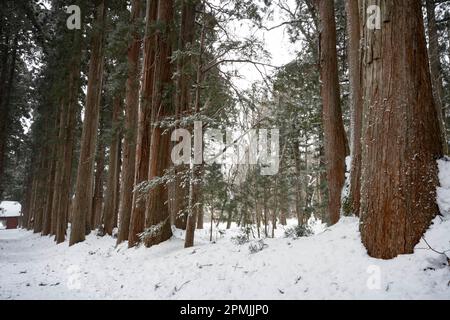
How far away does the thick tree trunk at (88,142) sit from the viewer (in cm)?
1345

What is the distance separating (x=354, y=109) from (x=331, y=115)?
1123 millimetres

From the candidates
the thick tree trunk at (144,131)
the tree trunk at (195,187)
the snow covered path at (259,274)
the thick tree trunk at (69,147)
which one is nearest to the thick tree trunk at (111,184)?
the thick tree trunk at (69,147)

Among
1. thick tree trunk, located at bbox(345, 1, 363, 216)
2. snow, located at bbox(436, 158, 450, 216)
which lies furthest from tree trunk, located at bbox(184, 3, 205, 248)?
snow, located at bbox(436, 158, 450, 216)

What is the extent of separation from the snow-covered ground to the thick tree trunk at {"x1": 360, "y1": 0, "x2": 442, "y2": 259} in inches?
7.2

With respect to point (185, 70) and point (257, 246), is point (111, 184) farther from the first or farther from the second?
point (257, 246)

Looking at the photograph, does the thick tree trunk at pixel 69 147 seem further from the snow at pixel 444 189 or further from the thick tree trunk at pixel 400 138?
the snow at pixel 444 189

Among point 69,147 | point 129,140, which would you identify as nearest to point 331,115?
point 129,140

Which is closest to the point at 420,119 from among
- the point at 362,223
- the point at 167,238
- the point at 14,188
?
the point at 362,223

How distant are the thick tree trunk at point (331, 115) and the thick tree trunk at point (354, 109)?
0.78 m

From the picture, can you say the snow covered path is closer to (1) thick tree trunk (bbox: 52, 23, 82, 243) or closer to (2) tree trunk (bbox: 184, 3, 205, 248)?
(2) tree trunk (bbox: 184, 3, 205, 248)

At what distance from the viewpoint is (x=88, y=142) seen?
1373cm

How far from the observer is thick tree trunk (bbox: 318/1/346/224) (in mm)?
6879

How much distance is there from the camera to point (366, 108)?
409cm
